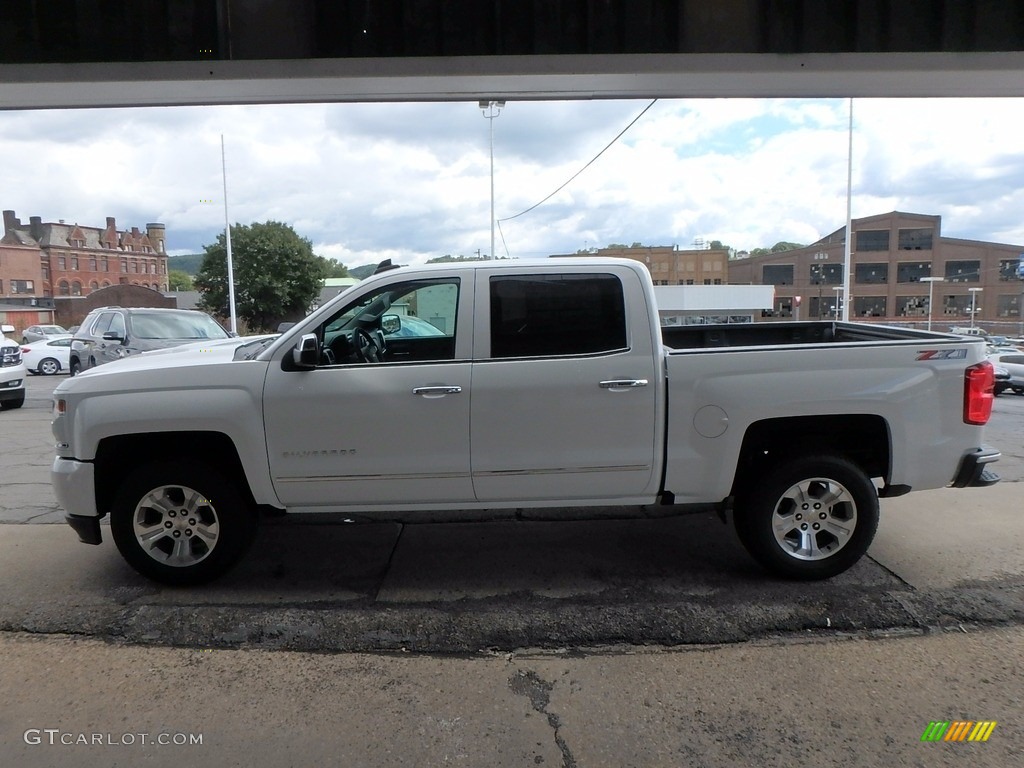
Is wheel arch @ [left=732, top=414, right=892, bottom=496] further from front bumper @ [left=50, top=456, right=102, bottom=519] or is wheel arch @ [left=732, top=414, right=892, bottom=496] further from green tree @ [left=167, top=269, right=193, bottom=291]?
green tree @ [left=167, top=269, right=193, bottom=291]

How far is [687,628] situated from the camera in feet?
12.6

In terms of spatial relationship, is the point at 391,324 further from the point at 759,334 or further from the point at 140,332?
the point at 140,332

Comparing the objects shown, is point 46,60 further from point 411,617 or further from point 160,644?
point 411,617

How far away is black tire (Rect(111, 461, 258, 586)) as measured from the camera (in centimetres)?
430

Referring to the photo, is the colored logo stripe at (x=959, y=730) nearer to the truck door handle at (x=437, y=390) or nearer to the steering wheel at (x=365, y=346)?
the truck door handle at (x=437, y=390)

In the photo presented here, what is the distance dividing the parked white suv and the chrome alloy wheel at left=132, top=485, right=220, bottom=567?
11622 millimetres

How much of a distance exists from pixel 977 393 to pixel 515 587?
3.09 metres

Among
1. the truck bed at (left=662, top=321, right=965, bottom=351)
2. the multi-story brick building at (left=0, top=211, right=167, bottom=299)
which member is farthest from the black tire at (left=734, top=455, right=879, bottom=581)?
the multi-story brick building at (left=0, top=211, right=167, bottom=299)

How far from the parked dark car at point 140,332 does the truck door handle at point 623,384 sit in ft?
33.1

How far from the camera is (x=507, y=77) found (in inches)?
250

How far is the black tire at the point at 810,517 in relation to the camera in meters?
4.31

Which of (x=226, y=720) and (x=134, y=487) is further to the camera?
(x=134, y=487)

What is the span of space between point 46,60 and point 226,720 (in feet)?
19.3

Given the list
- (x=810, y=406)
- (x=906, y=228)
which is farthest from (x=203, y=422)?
(x=906, y=228)
